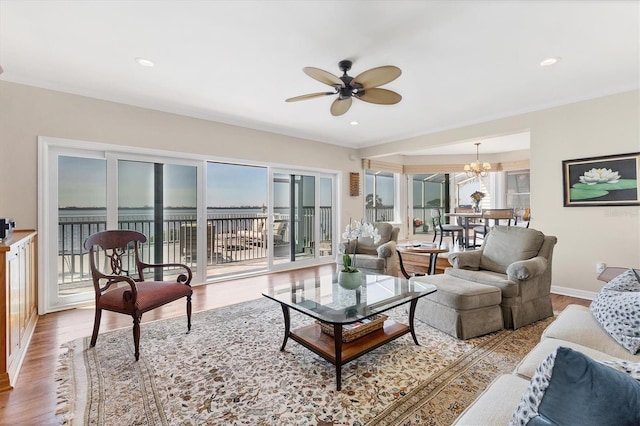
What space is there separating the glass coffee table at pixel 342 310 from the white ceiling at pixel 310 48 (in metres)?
2.05

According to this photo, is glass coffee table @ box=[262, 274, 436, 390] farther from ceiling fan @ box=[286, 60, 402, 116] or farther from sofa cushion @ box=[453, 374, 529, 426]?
ceiling fan @ box=[286, 60, 402, 116]

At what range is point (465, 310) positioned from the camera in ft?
8.08

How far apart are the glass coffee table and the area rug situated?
17 cm

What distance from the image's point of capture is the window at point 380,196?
7.36 m

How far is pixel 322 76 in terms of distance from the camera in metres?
2.36

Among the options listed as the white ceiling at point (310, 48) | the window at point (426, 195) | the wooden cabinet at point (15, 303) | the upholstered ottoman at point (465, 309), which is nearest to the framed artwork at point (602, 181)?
the white ceiling at point (310, 48)

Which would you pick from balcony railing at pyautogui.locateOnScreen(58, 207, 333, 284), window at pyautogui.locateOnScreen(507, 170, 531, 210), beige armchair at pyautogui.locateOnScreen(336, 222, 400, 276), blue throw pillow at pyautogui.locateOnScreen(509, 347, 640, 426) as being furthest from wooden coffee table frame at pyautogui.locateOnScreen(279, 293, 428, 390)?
window at pyautogui.locateOnScreen(507, 170, 531, 210)

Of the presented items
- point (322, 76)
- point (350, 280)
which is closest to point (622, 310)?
point (350, 280)

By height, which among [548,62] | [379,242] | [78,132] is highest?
[548,62]

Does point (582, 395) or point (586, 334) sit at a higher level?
point (582, 395)

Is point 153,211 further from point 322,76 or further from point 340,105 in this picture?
point 322,76

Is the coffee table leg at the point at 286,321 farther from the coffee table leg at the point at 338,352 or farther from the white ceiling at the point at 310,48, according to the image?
the white ceiling at the point at 310,48

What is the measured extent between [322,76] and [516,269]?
2399 millimetres

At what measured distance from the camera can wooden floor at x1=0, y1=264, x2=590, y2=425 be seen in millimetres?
1667
